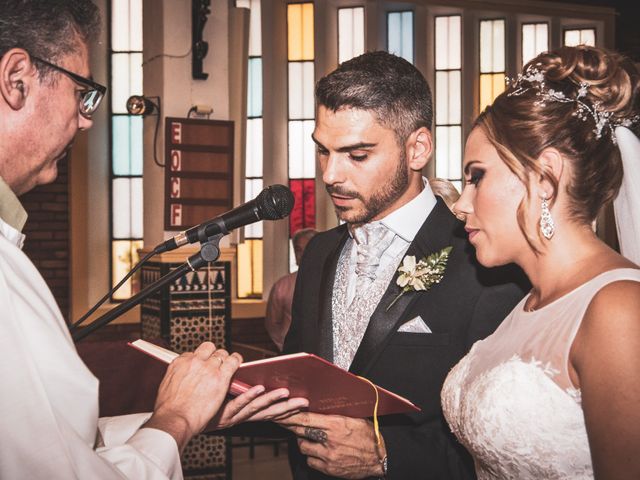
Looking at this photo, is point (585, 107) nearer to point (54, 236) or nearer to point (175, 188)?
point (175, 188)

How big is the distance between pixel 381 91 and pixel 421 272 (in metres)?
0.62

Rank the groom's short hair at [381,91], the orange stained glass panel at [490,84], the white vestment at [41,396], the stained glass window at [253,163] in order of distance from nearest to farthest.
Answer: the white vestment at [41,396]
the groom's short hair at [381,91]
the stained glass window at [253,163]
the orange stained glass panel at [490,84]

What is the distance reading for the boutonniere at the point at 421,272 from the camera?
2242mm

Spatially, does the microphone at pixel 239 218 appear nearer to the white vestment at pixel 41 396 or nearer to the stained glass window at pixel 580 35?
the white vestment at pixel 41 396

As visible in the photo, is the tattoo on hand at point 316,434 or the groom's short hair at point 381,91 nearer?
the tattoo on hand at point 316,434

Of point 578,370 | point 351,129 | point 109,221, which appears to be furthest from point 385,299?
point 109,221

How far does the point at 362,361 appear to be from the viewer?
2.23m

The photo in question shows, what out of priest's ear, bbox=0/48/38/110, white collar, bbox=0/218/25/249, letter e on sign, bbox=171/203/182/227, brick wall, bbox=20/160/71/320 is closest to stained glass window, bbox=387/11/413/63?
letter e on sign, bbox=171/203/182/227

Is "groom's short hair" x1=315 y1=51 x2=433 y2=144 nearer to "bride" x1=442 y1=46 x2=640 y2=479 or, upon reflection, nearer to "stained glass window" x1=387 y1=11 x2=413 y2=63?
"bride" x1=442 y1=46 x2=640 y2=479

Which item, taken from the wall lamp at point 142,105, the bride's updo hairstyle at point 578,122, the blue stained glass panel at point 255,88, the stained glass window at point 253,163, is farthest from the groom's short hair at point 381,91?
the blue stained glass panel at point 255,88

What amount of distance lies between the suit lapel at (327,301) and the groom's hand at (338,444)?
349 mm

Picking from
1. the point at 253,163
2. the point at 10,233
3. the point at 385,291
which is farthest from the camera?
the point at 253,163

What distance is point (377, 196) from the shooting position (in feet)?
7.88

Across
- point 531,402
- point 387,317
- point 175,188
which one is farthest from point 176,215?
point 531,402
